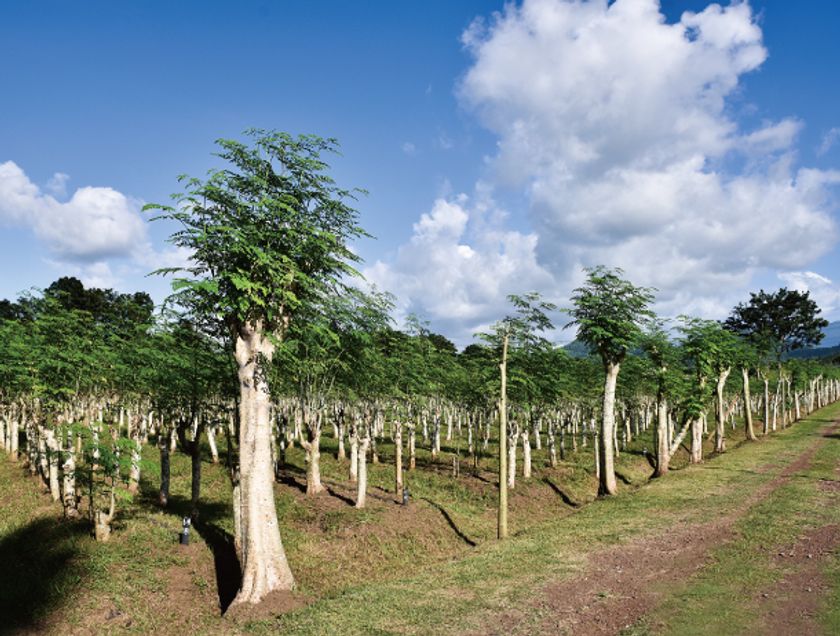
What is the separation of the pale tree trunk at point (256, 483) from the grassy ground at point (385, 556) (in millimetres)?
1185

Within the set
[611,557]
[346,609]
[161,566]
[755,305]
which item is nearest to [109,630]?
[161,566]

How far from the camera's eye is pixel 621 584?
15328 mm

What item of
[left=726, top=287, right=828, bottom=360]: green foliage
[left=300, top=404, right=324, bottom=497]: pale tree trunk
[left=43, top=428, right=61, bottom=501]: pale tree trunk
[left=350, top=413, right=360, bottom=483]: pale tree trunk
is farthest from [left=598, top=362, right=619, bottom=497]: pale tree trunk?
[left=726, top=287, right=828, bottom=360]: green foliage

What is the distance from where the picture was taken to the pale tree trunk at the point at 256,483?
603 inches

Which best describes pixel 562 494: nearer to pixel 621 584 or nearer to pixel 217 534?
pixel 621 584


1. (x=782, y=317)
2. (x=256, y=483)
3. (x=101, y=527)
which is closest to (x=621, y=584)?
(x=256, y=483)

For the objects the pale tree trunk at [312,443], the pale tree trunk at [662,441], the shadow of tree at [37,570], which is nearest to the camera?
the shadow of tree at [37,570]

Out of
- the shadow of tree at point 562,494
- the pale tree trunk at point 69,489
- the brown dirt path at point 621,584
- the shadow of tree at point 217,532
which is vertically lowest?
the shadow of tree at point 562,494

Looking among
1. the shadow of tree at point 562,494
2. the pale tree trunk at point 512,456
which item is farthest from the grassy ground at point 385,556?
the shadow of tree at point 562,494

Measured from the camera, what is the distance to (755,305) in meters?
73.3

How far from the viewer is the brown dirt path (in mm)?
12703

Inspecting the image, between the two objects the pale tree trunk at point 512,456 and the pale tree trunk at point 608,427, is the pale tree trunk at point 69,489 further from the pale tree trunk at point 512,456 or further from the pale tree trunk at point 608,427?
the pale tree trunk at point 608,427

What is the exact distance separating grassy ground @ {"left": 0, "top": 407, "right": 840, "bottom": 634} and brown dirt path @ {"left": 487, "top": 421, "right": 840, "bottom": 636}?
382 millimetres

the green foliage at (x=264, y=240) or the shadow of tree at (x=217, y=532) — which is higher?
the green foliage at (x=264, y=240)
